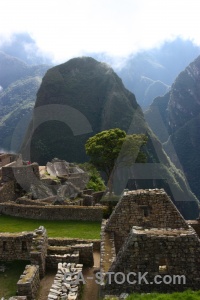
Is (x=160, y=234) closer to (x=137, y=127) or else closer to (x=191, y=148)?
(x=137, y=127)

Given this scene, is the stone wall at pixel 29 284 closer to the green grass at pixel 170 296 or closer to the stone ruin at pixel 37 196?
the green grass at pixel 170 296

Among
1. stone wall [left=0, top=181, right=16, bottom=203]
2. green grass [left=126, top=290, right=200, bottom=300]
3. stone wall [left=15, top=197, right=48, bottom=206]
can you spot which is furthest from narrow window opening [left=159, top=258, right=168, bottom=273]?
stone wall [left=0, top=181, right=16, bottom=203]

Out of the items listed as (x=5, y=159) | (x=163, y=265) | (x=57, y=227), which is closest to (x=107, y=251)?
(x=163, y=265)

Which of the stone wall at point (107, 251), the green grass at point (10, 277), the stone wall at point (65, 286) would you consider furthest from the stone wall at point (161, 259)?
the green grass at point (10, 277)

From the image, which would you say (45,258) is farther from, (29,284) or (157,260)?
(157,260)

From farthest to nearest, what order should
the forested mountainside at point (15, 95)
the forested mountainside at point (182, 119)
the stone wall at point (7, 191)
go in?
the forested mountainside at point (182, 119)
the forested mountainside at point (15, 95)
the stone wall at point (7, 191)
